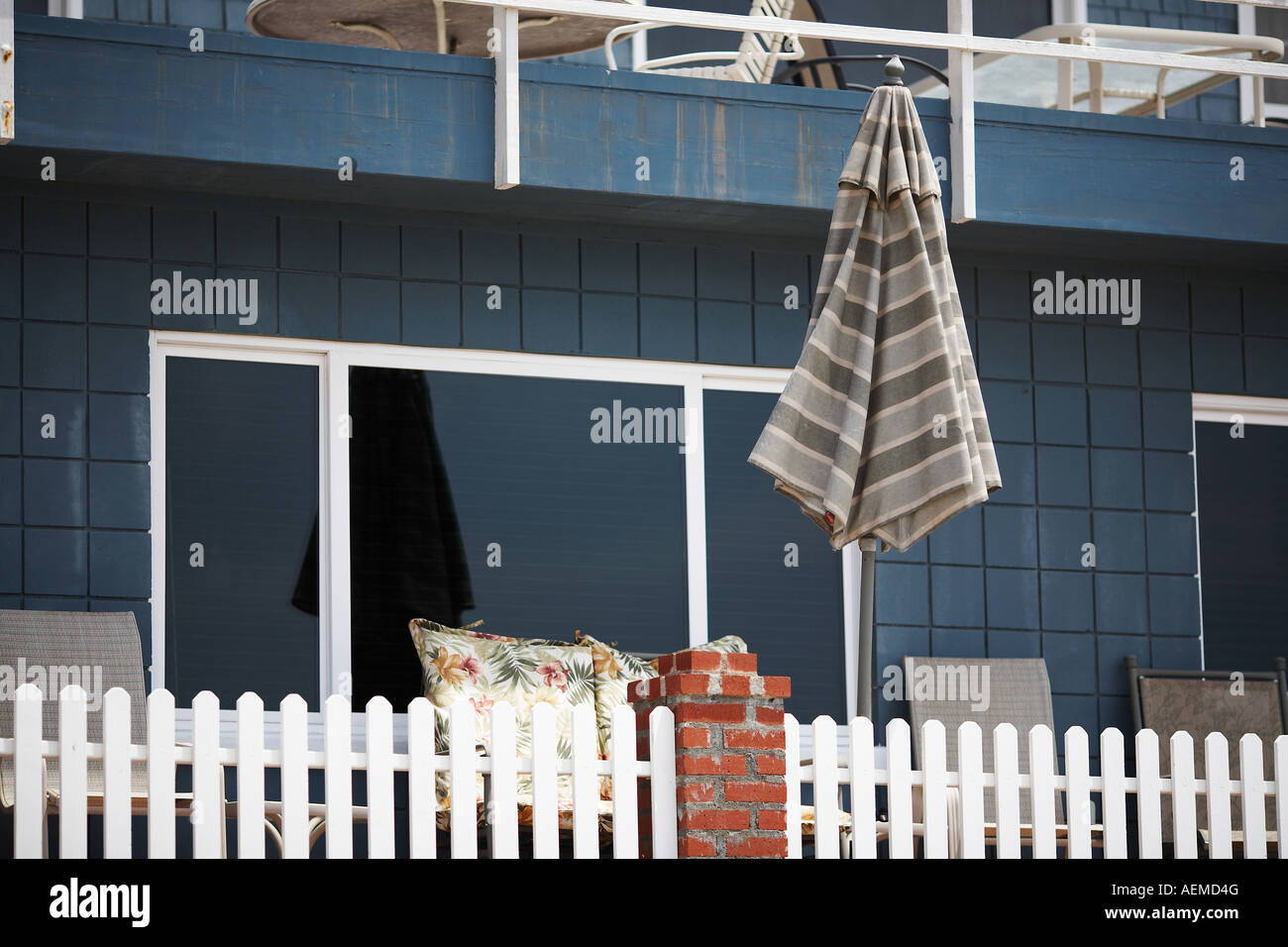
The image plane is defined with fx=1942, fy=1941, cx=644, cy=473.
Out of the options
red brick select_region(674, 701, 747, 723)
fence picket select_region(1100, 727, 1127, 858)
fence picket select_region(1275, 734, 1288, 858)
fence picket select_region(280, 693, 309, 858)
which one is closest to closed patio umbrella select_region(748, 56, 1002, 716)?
red brick select_region(674, 701, 747, 723)

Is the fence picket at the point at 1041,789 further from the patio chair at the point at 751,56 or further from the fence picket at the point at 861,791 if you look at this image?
the patio chair at the point at 751,56

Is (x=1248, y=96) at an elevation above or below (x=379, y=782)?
above

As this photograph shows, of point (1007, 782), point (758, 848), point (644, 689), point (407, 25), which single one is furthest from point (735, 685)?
point (407, 25)

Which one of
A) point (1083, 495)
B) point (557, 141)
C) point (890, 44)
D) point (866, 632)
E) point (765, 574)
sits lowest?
point (866, 632)

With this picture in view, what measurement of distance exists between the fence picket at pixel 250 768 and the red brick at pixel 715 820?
1172 mm

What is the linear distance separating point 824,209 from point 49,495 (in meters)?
3.34

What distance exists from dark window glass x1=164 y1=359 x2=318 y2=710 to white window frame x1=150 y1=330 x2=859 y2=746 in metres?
0.05

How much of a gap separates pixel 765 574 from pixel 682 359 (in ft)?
3.32

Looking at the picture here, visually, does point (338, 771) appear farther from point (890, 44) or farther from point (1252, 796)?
point (890, 44)

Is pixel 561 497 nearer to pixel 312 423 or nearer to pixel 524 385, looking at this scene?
pixel 524 385

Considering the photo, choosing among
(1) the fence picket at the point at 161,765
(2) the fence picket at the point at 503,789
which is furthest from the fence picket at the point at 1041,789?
(1) the fence picket at the point at 161,765

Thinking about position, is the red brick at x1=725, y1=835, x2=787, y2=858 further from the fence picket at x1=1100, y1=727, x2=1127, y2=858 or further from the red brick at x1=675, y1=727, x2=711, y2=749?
the fence picket at x1=1100, y1=727, x2=1127, y2=858

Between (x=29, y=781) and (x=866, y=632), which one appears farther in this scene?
(x=866, y=632)

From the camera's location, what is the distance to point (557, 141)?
7750 mm
